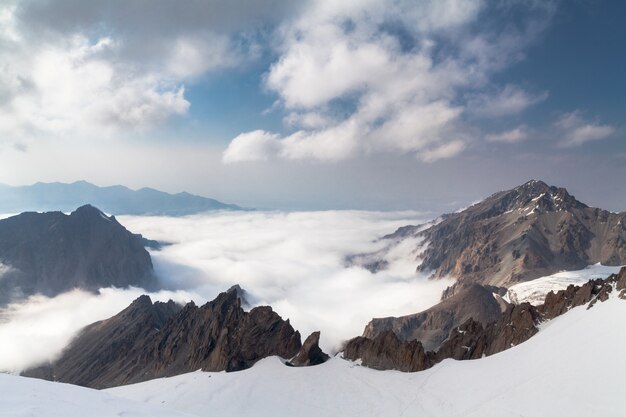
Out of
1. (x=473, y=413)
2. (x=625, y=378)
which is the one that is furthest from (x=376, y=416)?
(x=625, y=378)

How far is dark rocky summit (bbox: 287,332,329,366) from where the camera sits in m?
87.5

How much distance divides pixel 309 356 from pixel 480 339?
37.4 m

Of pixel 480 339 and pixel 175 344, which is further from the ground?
pixel 480 339

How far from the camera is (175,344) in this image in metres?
132

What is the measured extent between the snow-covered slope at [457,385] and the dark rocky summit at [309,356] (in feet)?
9.69

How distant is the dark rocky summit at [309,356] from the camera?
87.5 metres

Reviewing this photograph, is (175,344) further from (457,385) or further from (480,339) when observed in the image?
(457,385)

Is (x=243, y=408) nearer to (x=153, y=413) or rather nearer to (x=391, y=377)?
(x=391, y=377)

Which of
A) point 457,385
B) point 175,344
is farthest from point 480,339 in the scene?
point 175,344

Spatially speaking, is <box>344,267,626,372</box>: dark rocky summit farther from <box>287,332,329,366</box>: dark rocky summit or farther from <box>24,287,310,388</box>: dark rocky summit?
<box>24,287,310,388</box>: dark rocky summit

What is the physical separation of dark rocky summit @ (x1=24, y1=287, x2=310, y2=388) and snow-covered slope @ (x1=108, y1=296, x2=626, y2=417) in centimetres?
787

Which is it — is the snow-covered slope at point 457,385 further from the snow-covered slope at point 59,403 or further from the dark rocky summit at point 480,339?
the snow-covered slope at point 59,403

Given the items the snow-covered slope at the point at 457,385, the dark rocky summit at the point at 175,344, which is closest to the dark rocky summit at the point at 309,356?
the dark rocky summit at the point at 175,344

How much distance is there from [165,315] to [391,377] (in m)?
148
